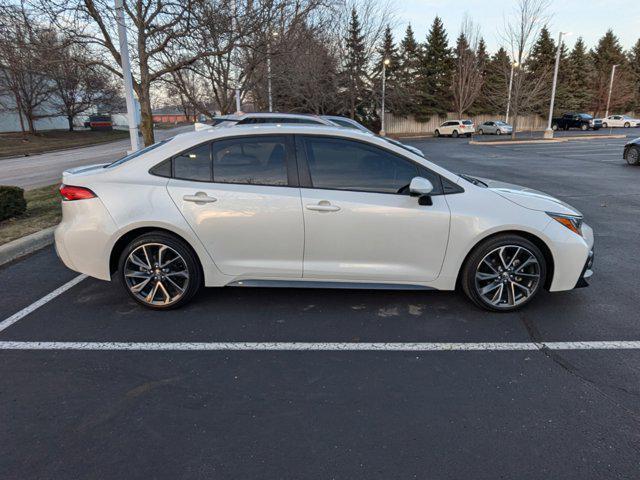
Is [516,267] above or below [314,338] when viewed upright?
above

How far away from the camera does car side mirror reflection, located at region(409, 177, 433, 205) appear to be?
12.2ft

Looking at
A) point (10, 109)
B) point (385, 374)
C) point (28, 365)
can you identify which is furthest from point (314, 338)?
point (10, 109)

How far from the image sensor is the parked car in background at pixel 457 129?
4347 centimetres

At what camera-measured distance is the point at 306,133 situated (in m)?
4.00

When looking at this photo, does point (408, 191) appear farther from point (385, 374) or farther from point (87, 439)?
point (87, 439)

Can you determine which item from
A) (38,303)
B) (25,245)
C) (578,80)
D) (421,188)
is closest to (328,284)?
(421,188)

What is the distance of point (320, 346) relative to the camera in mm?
3475

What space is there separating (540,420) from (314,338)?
1699 millimetres

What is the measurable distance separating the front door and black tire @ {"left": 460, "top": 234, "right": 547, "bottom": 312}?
0.29 metres

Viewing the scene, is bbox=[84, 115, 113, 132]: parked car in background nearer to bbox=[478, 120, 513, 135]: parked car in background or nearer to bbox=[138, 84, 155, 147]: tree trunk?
bbox=[478, 120, 513, 135]: parked car in background

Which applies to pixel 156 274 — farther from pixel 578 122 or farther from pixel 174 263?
pixel 578 122

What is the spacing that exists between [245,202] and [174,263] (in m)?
0.90

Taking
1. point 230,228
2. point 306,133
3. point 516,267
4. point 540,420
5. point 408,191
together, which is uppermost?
point 306,133

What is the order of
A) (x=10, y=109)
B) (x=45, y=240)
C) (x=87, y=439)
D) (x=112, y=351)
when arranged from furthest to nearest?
(x=10, y=109) → (x=45, y=240) → (x=112, y=351) → (x=87, y=439)
